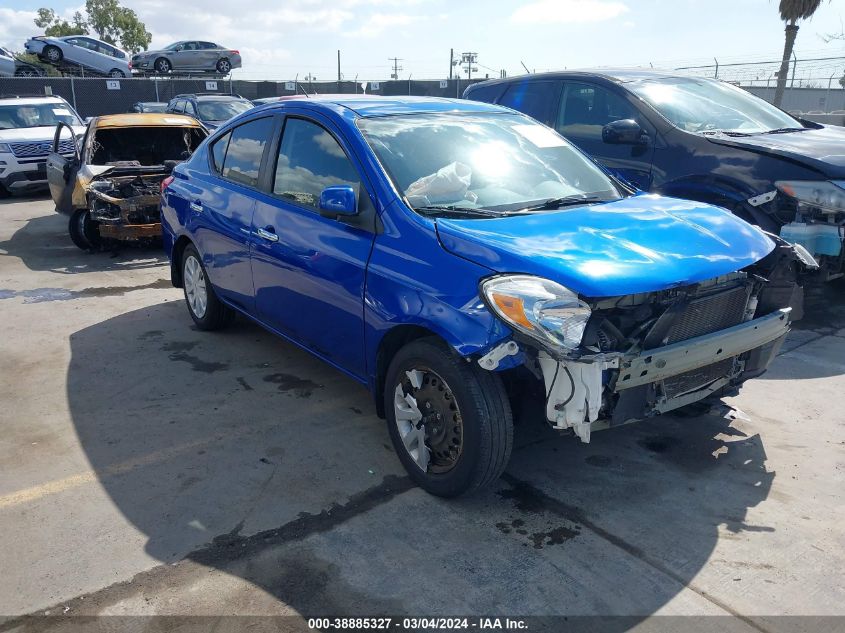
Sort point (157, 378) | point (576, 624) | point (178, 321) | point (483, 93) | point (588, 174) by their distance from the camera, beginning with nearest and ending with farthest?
point (576, 624)
point (588, 174)
point (157, 378)
point (178, 321)
point (483, 93)

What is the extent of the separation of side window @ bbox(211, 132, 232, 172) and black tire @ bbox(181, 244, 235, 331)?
736 millimetres

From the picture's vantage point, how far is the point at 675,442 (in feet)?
13.1

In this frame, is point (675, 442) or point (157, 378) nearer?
point (675, 442)

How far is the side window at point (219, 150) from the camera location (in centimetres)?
524

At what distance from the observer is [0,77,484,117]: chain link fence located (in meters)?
24.9

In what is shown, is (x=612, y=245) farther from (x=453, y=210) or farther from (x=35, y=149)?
(x=35, y=149)

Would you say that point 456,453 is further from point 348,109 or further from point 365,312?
point 348,109

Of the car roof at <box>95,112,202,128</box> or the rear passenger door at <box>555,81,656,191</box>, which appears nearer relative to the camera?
the rear passenger door at <box>555,81,656,191</box>

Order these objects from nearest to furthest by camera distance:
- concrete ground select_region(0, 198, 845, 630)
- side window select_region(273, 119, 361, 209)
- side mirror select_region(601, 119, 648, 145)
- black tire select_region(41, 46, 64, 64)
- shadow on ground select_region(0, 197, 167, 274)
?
concrete ground select_region(0, 198, 845, 630) → side window select_region(273, 119, 361, 209) → side mirror select_region(601, 119, 648, 145) → shadow on ground select_region(0, 197, 167, 274) → black tire select_region(41, 46, 64, 64)

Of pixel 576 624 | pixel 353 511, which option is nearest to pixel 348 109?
pixel 353 511

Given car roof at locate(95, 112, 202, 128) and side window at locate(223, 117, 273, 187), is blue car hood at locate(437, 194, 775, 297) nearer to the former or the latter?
side window at locate(223, 117, 273, 187)

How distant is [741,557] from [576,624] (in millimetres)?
879

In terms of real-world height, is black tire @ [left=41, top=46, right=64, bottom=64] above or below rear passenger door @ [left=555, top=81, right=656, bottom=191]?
above

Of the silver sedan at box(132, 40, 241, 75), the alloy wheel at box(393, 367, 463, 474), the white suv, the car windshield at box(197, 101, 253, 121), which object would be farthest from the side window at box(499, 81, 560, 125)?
the silver sedan at box(132, 40, 241, 75)
